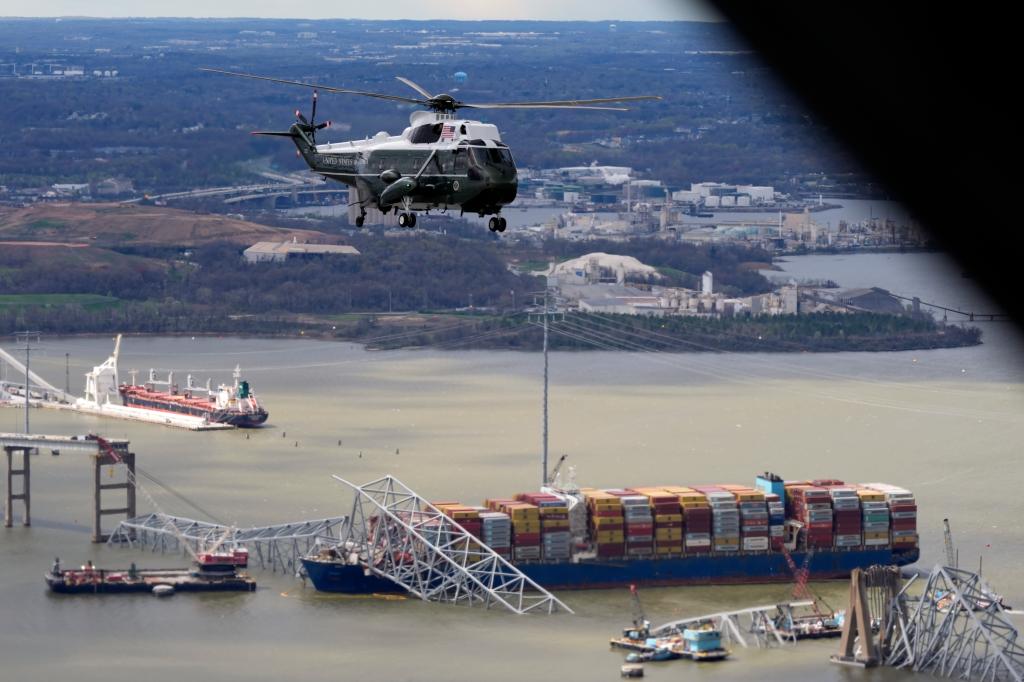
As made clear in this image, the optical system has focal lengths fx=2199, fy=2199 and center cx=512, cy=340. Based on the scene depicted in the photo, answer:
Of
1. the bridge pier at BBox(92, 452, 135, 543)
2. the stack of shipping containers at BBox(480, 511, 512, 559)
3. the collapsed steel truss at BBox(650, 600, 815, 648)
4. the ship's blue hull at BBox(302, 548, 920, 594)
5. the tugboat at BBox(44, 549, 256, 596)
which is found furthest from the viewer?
the bridge pier at BBox(92, 452, 135, 543)

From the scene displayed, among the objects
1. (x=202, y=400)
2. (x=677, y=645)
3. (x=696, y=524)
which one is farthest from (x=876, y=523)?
(x=202, y=400)

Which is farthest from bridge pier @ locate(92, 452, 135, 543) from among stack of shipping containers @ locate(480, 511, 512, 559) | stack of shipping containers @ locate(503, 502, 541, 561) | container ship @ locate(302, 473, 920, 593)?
stack of shipping containers @ locate(503, 502, 541, 561)

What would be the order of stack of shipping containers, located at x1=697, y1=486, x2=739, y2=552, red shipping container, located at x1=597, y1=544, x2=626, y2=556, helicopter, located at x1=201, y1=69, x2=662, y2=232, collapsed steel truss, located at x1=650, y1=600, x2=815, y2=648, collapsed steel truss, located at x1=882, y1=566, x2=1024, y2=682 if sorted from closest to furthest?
helicopter, located at x1=201, y1=69, x2=662, y2=232, collapsed steel truss, located at x1=882, y1=566, x2=1024, y2=682, collapsed steel truss, located at x1=650, y1=600, x2=815, y2=648, red shipping container, located at x1=597, y1=544, x2=626, y2=556, stack of shipping containers, located at x1=697, y1=486, x2=739, y2=552

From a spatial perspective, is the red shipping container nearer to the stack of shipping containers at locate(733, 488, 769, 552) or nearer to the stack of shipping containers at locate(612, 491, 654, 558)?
the stack of shipping containers at locate(612, 491, 654, 558)

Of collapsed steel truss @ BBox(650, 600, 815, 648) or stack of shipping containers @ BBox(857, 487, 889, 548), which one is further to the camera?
stack of shipping containers @ BBox(857, 487, 889, 548)

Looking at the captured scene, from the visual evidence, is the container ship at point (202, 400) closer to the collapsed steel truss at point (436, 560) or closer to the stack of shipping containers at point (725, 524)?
the collapsed steel truss at point (436, 560)

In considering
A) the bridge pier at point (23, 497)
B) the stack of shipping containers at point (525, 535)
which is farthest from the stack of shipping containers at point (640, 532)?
the bridge pier at point (23, 497)

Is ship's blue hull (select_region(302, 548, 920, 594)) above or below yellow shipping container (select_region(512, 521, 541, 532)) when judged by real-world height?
below
